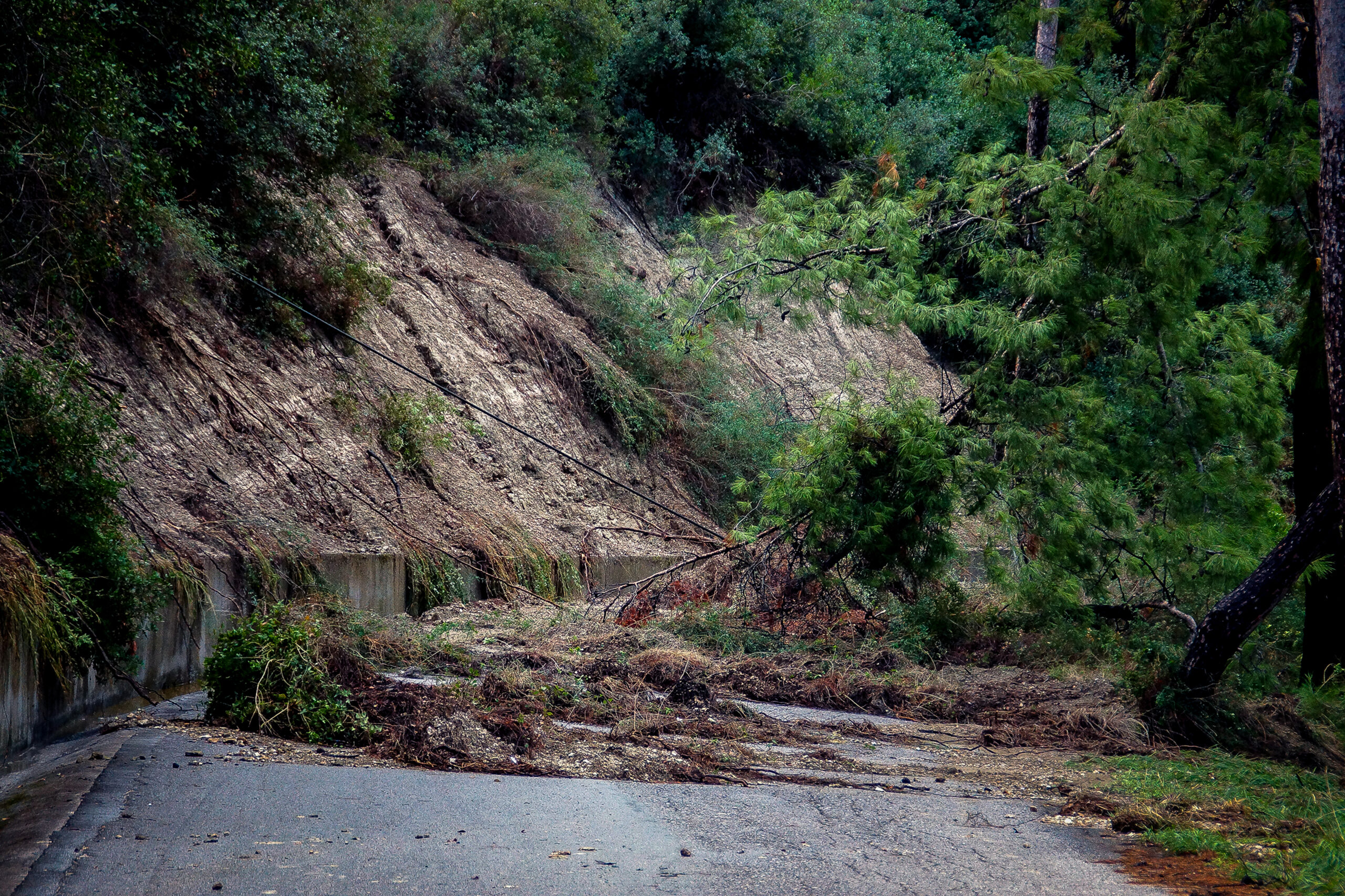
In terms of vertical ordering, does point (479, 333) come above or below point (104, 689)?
above

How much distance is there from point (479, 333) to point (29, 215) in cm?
1081

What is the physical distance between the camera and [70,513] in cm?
744

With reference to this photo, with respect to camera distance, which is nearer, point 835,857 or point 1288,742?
point 835,857

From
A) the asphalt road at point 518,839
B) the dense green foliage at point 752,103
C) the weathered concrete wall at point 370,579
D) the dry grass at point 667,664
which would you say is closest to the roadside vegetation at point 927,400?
the dry grass at point 667,664

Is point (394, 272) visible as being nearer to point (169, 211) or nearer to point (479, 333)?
point (479, 333)

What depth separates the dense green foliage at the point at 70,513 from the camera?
23.5ft

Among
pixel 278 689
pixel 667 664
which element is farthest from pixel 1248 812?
pixel 278 689

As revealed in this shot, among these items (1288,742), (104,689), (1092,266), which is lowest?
(1288,742)

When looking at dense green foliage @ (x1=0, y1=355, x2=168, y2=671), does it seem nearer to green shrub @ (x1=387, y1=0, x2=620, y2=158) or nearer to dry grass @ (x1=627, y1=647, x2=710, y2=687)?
dry grass @ (x1=627, y1=647, x2=710, y2=687)

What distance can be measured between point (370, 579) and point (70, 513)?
4.81m

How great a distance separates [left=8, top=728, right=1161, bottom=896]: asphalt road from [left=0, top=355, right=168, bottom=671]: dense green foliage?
1.13 m

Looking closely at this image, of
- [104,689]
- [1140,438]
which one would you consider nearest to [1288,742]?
[1140,438]

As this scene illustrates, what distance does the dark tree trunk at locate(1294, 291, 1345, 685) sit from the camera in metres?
9.05

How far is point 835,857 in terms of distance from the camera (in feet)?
16.6
